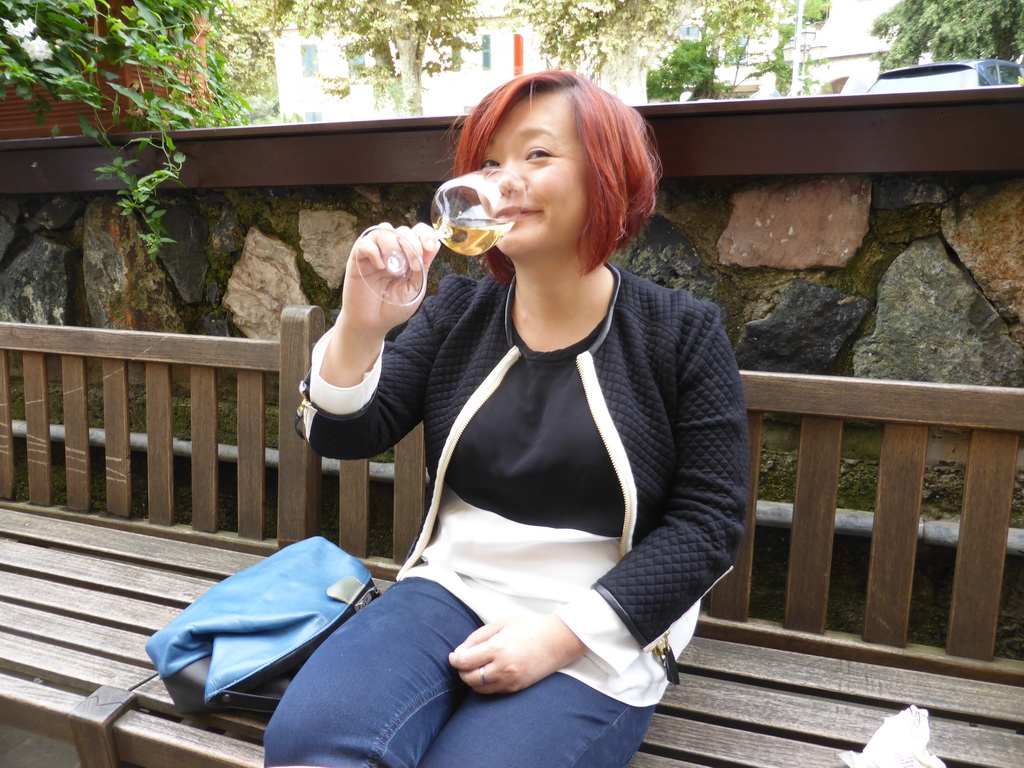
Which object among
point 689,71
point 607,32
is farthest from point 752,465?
point 689,71

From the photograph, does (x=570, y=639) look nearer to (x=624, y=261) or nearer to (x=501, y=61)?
(x=624, y=261)

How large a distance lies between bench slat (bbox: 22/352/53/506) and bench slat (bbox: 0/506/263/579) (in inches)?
3.8

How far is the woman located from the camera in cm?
112

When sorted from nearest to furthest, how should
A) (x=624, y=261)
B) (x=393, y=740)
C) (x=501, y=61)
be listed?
(x=393, y=740), (x=624, y=261), (x=501, y=61)

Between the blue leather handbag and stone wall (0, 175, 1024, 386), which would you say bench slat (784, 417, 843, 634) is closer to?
stone wall (0, 175, 1024, 386)

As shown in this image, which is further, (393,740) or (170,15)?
(170,15)

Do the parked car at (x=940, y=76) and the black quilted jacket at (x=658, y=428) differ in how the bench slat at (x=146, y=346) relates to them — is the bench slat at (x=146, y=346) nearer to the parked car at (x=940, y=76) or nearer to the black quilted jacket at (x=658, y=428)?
the black quilted jacket at (x=658, y=428)

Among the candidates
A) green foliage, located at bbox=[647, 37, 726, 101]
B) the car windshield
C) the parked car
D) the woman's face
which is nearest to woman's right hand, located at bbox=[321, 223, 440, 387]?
the woman's face

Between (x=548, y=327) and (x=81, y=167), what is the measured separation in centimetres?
177

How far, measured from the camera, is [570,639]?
1168mm

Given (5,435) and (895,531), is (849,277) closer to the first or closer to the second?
(895,531)

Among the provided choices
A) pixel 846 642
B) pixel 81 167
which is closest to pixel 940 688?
pixel 846 642

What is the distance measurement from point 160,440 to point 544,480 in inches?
48.2

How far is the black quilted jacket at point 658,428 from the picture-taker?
1205 millimetres
